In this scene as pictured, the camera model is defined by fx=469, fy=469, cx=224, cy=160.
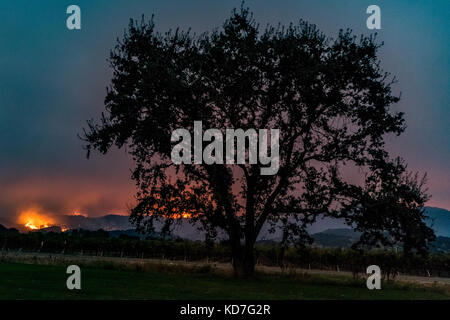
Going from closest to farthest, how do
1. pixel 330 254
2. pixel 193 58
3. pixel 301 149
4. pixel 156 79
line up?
pixel 156 79, pixel 193 58, pixel 301 149, pixel 330 254

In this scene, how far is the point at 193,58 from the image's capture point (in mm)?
28484

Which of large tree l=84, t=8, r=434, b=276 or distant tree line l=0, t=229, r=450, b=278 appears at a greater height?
large tree l=84, t=8, r=434, b=276

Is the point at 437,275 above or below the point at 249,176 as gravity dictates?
below

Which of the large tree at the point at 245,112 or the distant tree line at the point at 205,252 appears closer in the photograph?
the large tree at the point at 245,112

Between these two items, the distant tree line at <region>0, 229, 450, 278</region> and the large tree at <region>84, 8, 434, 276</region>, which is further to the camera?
the distant tree line at <region>0, 229, 450, 278</region>

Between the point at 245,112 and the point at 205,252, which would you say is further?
the point at 205,252

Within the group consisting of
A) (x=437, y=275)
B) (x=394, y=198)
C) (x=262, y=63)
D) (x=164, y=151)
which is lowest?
(x=437, y=275)

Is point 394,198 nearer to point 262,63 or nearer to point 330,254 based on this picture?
point 262,63

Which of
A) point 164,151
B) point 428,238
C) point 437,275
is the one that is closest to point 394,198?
point 428,238

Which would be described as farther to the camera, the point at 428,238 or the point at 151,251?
the point at 151,251

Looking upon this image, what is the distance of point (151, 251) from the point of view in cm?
8269

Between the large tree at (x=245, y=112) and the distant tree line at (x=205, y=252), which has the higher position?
the large tree at (x=245, y=112)

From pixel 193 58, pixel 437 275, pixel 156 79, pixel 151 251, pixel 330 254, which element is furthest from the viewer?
pixel 151 251

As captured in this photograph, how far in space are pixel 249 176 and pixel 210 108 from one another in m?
5.56
